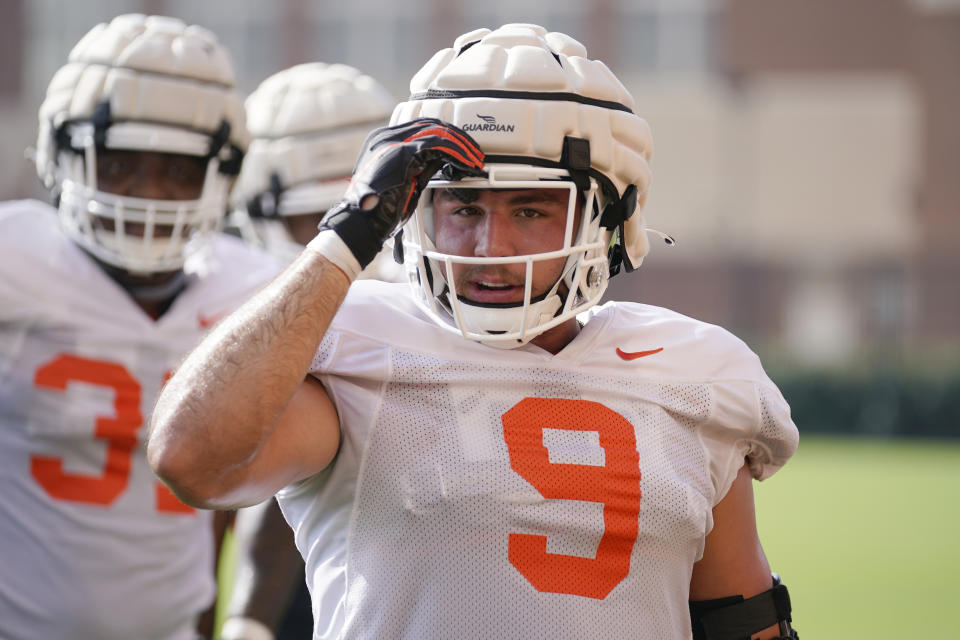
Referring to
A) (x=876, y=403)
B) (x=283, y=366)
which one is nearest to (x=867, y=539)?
(x=876, y=403)

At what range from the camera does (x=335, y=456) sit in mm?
2275

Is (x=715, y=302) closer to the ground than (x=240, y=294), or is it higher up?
closer to the ground

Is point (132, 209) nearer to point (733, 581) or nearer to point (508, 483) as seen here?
point (508, 483)

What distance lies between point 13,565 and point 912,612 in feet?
18.7

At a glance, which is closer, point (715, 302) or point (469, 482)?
point (469, 482)

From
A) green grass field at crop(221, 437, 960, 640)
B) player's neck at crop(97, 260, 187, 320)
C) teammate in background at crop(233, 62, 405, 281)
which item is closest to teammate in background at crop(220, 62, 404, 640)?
teammate in background at crop(233, 62, 405, 281)

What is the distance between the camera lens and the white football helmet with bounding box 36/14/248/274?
12.0ft

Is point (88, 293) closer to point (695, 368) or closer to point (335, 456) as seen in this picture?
point (335, 456)

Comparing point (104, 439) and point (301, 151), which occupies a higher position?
point (301, 151)

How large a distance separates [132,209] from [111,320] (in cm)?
31

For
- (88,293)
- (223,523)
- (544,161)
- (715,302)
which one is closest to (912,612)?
(223,523)

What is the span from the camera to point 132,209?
3666mm

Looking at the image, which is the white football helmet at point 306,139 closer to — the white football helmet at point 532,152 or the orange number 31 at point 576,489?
the white football helmet at point 532,152

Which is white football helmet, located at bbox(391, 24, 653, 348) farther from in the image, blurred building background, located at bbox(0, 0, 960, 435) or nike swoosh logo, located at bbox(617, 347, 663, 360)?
blurred building background, located at bbox(0, 0, 960, 435)
